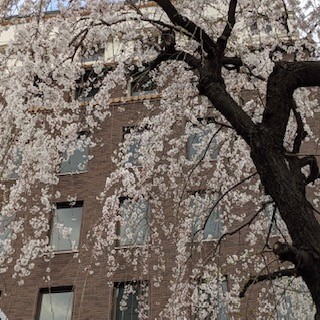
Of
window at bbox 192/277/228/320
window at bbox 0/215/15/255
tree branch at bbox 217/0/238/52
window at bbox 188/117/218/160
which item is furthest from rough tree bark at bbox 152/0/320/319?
window at bbox 0/215/15/255

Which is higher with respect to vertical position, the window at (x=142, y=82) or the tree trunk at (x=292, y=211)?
the window at (x=142, y=82)

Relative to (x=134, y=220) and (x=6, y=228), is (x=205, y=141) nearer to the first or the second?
(x=134, y=220)

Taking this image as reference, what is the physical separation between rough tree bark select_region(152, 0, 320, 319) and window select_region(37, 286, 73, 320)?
466 inches

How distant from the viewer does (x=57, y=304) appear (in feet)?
56.3

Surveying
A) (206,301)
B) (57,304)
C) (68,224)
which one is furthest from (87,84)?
(68,224)

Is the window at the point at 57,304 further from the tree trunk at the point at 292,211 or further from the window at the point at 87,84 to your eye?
the tree trunk at the point at 292,211

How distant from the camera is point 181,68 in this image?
29.6ft

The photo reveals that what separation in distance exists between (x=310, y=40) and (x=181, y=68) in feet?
6.61

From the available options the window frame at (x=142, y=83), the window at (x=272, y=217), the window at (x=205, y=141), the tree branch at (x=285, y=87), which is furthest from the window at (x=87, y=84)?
the tree branch at (x=285, y=87)

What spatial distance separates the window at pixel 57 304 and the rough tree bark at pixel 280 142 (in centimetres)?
1184

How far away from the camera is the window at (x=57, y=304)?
55.6ft

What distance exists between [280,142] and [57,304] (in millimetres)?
13206

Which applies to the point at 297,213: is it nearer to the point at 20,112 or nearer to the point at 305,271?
the point at 305,271

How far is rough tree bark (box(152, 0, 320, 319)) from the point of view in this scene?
4.85m
